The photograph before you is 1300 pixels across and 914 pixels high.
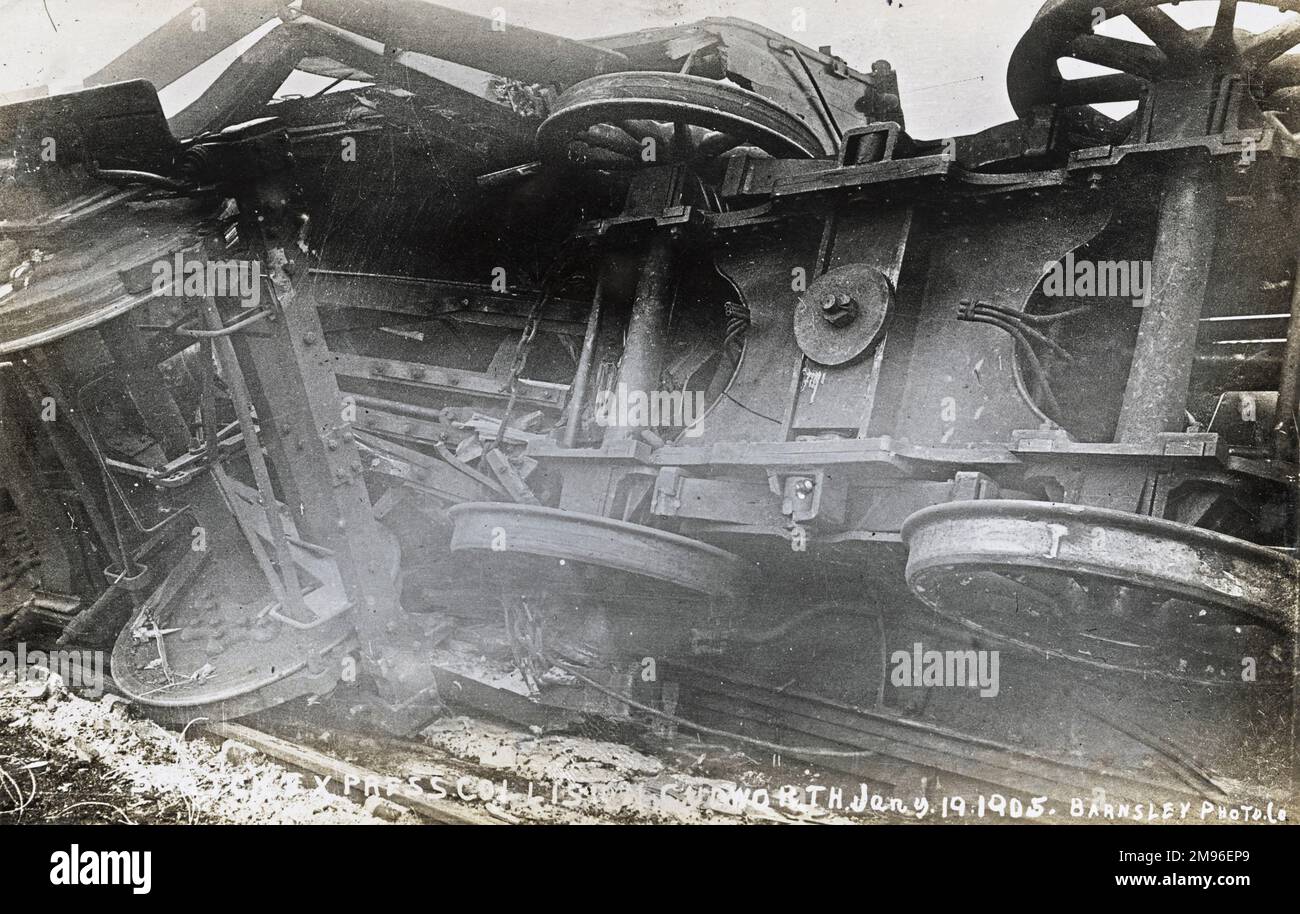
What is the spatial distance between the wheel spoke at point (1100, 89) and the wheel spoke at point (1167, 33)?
456 mm

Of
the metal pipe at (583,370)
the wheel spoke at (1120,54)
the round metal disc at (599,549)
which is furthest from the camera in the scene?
the metal pipe at (583,370)

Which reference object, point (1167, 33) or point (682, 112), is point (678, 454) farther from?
point (1167, 33)

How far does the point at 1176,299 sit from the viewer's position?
2992 millimetres

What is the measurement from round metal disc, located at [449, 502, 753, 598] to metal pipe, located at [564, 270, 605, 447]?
693mm

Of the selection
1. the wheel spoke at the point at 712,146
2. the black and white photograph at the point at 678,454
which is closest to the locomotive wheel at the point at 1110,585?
the black and white photograph at the point at 678,454

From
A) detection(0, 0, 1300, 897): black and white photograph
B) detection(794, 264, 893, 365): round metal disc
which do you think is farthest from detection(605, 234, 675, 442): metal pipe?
detection(794, 264, 893, 365): round metal disc

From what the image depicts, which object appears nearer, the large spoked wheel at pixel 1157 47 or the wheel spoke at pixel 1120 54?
the large spoked wheel at pixel 1157 47

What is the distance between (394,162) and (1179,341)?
11.9 ft

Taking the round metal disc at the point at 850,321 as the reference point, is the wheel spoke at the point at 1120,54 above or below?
above

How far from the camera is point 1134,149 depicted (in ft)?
10.0

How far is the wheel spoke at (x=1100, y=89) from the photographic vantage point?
3.50 metres

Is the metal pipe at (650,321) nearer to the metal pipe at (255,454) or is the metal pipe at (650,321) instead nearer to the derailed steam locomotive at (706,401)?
the derailed steam locomotive at (706,401)
